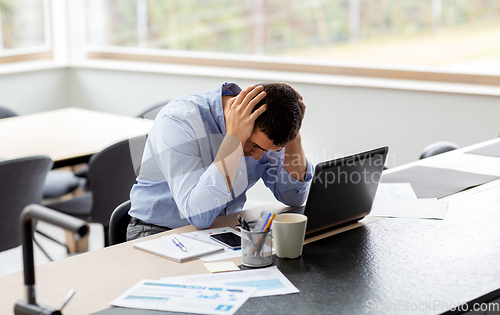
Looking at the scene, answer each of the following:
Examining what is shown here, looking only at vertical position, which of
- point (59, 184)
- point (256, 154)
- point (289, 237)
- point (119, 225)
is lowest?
point (59, 184)

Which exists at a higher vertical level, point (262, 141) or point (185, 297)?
point (262, 141)

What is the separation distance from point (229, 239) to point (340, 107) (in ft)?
7.58

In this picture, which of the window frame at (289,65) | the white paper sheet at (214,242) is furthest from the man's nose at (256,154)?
the window frame at (289,65)

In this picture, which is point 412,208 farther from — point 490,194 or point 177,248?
point 177,248

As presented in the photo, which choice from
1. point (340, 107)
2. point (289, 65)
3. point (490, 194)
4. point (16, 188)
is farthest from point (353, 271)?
point (289, 65)

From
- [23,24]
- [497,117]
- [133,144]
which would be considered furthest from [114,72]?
[497,117]

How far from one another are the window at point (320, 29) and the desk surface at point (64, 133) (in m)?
1.21

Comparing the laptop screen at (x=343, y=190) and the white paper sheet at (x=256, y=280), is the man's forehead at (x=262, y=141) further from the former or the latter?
the white paper sheet at (x=256, y=280)

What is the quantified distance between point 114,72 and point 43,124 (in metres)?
1.39

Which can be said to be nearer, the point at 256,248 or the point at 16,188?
the point at 256,248

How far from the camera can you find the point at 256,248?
128 cm

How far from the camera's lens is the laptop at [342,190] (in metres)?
1.36

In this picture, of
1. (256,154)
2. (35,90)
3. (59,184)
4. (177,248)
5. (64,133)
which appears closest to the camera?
(177,248)

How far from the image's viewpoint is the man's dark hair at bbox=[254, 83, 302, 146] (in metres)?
1.52
